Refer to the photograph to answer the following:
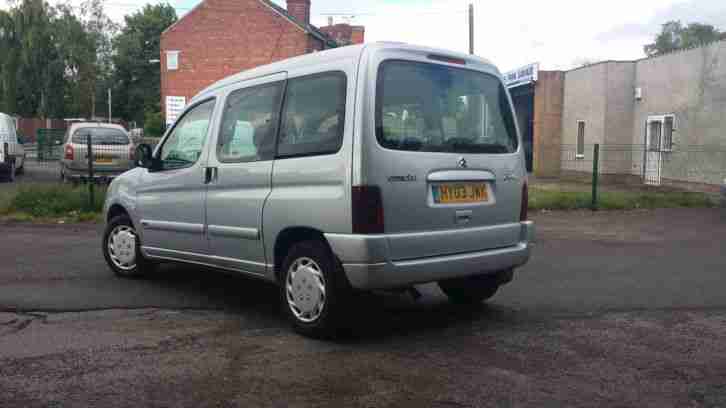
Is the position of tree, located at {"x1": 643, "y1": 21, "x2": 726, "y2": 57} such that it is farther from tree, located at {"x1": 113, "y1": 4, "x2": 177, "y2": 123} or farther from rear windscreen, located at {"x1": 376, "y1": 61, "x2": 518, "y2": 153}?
rear windscreen, located at {"x1": 376, "y1": 61, "x2": 518, "y2": 153}

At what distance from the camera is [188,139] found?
244 inches

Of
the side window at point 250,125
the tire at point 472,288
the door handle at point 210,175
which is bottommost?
the tire at point 472,288

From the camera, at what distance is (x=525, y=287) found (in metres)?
6.82

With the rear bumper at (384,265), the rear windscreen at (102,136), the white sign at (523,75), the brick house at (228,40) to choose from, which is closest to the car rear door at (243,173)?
the rear bumper at (384,265)

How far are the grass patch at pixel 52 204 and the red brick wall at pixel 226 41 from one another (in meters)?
29.7

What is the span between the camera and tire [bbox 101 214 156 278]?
275 inches

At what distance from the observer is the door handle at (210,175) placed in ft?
18.8

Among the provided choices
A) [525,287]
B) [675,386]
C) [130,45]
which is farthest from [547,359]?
[130,45]

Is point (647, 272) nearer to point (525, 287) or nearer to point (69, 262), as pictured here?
point (525, 287)

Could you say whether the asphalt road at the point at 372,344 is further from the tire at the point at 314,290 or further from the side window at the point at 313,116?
the side window at the point at 313,116

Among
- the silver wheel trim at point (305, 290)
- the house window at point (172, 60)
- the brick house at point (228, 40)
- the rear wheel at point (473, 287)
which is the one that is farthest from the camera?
the house window at point (172, 60)

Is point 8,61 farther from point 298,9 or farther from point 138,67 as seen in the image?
point 298,9

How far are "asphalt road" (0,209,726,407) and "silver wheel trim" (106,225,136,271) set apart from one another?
0.81 feet

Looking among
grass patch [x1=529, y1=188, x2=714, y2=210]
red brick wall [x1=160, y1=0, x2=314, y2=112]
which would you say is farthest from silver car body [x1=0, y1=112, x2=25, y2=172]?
red brick wall [x1=160, y1=0, x2=314, y2=112]
